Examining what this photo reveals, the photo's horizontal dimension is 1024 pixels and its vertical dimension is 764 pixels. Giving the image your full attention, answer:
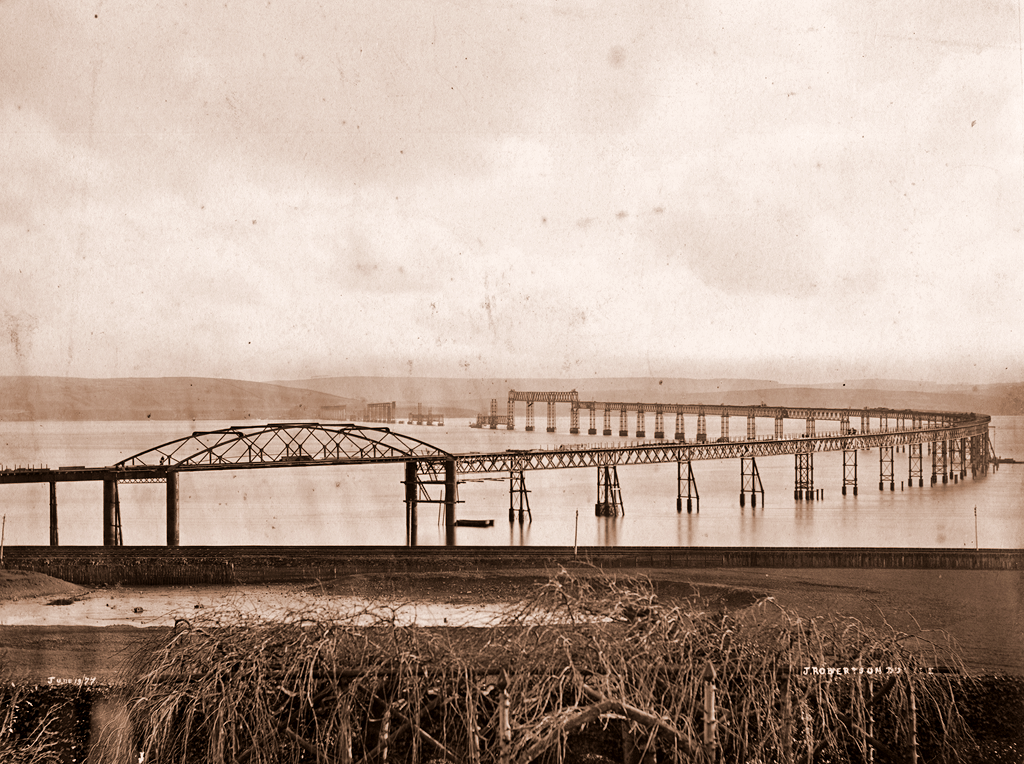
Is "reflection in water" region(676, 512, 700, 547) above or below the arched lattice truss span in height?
below

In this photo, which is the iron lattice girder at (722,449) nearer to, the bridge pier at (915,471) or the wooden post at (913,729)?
the bridge pier at (915,471)

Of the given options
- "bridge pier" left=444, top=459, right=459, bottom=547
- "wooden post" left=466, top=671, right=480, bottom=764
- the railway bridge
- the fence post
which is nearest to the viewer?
"wooden post" left=466, top=671, right=480, bottom=764

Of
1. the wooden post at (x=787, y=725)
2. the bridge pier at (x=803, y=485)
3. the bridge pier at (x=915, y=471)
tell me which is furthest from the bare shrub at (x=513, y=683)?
the bridge pier at (x=915, y=471)

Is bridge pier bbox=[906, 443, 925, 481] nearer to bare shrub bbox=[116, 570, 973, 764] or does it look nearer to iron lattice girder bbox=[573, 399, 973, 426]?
iron lattice girder bbox=[573, 399, 973, 426]

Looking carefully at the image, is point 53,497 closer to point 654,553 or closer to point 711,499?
point 654,553

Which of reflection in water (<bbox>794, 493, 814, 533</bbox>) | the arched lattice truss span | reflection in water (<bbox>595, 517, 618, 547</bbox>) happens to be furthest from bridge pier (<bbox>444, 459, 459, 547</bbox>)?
reflection in water (<bbox>794, 493, 814, 533</bbox>)

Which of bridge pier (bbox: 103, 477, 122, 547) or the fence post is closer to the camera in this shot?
the fence post

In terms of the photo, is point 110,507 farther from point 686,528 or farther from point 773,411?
point 773,411
